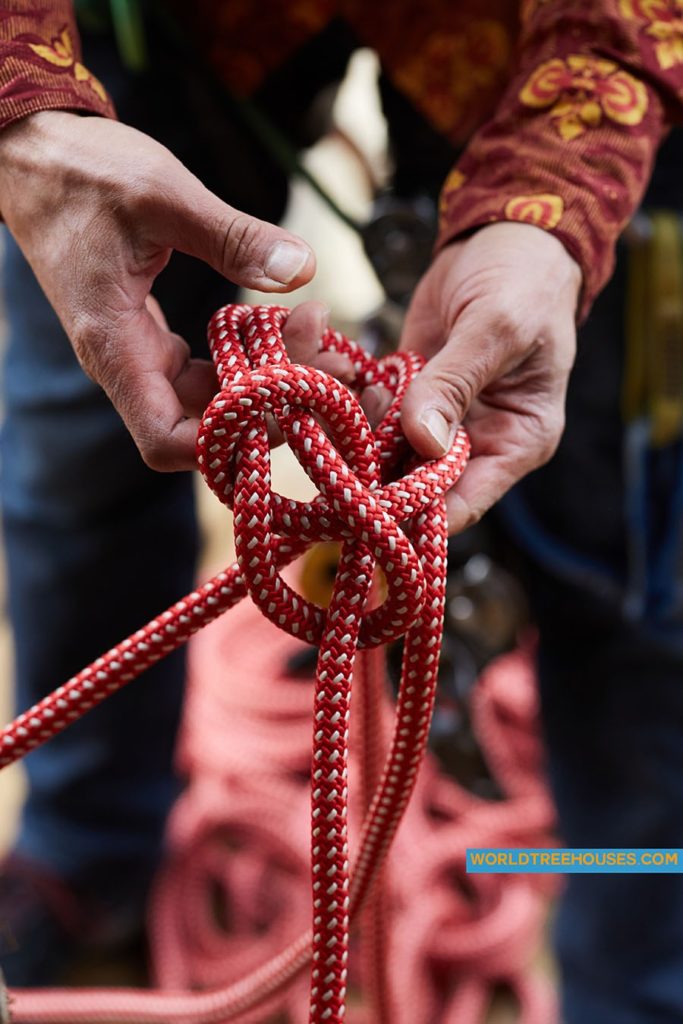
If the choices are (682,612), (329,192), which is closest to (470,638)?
(682,612)

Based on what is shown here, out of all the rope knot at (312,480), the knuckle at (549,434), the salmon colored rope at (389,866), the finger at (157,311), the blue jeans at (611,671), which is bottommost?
the salmon colored rope at (389,866)

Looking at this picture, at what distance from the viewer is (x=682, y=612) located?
0.63 metres

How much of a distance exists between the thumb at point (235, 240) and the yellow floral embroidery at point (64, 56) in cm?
7

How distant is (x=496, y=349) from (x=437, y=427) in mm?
48

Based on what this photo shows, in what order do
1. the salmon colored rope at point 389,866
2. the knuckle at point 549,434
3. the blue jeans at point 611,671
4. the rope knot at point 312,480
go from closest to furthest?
the rope knot at point 312,480 < the knuckle at point 549,434 < the blue jeans at point 611,671 < the salmon colored rope at point 389,866

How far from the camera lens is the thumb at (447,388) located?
13.4 inches

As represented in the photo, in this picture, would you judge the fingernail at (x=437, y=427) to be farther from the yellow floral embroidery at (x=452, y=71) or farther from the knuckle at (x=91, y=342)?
the yellow floral embroidery at (x=452, y=71)

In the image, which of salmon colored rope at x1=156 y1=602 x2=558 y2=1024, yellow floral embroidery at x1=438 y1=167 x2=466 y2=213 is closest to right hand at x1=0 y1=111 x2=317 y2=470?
yellow floral embroidery at x1=438 y1=167 x2=466 y2=213

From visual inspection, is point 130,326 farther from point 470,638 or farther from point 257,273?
point 470,638

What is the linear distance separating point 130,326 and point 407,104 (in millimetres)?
263

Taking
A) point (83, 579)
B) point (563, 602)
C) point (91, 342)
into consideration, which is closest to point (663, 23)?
point (91, 342)

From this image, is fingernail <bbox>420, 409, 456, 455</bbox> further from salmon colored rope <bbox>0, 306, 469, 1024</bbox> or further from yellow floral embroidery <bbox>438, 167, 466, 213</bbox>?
yellow floral embroidery <bbox>438, 167, 466, 213</bbox>

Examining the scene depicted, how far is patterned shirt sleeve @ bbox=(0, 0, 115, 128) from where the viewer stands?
34cm

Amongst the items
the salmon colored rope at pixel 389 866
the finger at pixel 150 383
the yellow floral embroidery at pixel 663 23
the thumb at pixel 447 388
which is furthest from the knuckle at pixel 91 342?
the salmon colored rope at pixel 389 866
